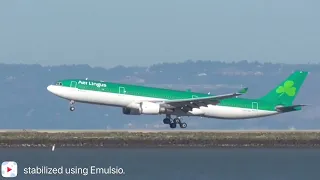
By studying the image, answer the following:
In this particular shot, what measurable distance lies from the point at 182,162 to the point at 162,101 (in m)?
25.6

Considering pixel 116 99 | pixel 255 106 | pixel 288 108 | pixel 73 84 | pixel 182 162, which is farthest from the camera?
pixel 255 106

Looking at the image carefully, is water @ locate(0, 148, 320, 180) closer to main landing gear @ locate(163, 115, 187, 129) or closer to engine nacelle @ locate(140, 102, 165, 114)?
engine nacelle @ locate(140, 102, 165, 114)

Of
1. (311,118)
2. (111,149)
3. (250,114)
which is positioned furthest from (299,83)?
(311,118)

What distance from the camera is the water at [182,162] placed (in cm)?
4591

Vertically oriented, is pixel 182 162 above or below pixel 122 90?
below

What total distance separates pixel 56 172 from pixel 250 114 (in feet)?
122

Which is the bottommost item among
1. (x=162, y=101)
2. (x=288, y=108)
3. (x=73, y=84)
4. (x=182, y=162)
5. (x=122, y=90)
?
(x=182, y=162)

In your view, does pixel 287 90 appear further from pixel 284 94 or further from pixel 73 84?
pixel 73 84

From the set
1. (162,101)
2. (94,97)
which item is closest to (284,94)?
(162,101)

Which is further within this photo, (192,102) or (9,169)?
(192,102)

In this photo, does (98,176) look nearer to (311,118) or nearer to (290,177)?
(290,177)

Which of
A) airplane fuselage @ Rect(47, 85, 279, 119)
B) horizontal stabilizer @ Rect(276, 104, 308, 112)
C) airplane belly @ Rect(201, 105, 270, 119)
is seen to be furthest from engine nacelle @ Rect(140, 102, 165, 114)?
horizontal stabilizer @ Rect(276, 104, 308, 112)

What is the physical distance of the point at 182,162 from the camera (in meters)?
51.6

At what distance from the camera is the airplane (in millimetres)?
75500
